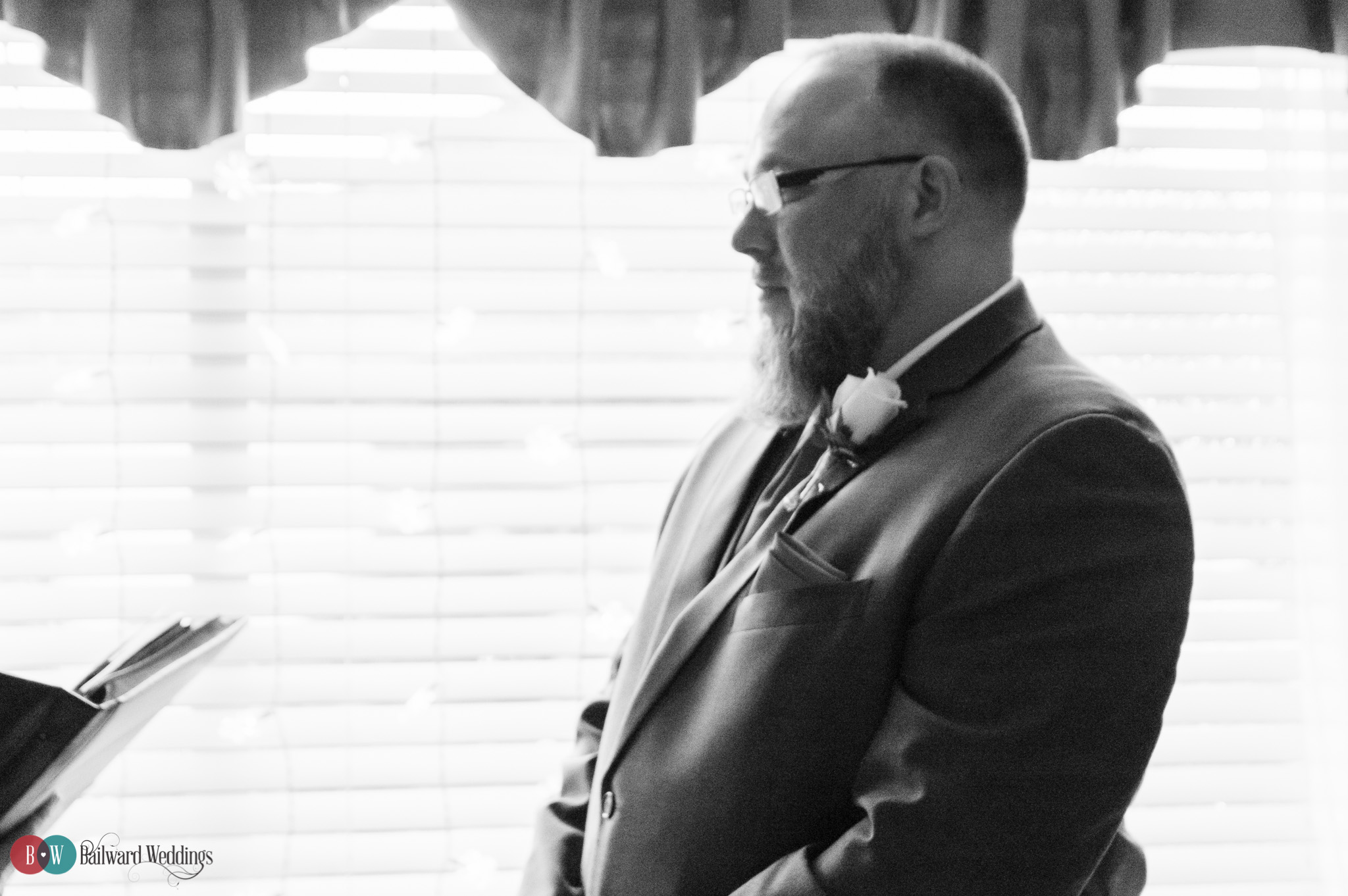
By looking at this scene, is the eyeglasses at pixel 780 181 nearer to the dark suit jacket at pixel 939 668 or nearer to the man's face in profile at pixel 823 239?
the man's face in profile at pixel 823 239

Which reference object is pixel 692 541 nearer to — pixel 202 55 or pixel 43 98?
pixel 202 55

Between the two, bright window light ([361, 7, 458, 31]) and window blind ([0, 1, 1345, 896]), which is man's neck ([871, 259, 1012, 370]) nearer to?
window blind ([0, 1, 1345, 896])

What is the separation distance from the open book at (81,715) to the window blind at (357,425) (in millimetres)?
582

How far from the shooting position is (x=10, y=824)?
3.67 feet

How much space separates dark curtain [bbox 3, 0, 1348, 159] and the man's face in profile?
447 mm

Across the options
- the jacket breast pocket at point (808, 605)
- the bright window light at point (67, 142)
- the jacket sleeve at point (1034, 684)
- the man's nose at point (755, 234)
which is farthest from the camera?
the bright window light at point (67, 142)

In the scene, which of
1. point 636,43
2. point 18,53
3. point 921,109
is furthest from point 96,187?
point 921,109

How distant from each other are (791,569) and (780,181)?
455 mm

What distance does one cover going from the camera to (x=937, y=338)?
130 centimetres

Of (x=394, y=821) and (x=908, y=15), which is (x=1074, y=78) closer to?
(x=908, y=15)

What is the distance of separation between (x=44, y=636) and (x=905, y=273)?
143cm

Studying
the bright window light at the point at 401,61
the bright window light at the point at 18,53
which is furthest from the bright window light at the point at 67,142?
the bright window light at the point at 401,61

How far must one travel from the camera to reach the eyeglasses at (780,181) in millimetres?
1308

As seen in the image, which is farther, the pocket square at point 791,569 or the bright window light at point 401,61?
the bright window light at point 401,61
